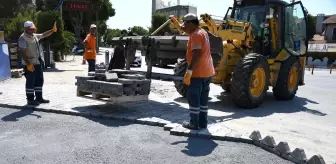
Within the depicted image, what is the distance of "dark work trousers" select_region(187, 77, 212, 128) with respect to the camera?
5574 millimetres

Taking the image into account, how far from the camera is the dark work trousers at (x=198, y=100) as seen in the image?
5574 millimetres

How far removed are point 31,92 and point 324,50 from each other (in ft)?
124

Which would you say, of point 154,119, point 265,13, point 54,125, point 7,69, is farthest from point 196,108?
point 7,69

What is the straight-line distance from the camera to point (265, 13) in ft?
29.5

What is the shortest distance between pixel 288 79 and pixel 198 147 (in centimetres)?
533

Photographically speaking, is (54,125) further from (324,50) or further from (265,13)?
(324,50)

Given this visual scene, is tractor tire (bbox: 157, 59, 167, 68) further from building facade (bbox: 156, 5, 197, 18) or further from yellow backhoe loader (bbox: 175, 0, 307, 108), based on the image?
building facade (bbox: 156, 5, 197, 18)

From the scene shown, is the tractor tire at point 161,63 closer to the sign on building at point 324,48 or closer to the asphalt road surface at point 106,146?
the asphalt road surface at point 106,146

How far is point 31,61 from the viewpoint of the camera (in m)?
→ 7.19

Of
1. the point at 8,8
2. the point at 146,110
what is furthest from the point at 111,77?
the point at 8,8

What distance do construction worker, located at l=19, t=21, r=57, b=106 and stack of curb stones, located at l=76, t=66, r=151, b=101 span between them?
3.22 feet

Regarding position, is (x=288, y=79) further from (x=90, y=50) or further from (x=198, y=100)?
(x=90, y=50)

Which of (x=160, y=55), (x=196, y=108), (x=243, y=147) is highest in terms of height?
(x=160, y=55)

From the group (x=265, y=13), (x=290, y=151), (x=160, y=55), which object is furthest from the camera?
(x=265, y=13)
